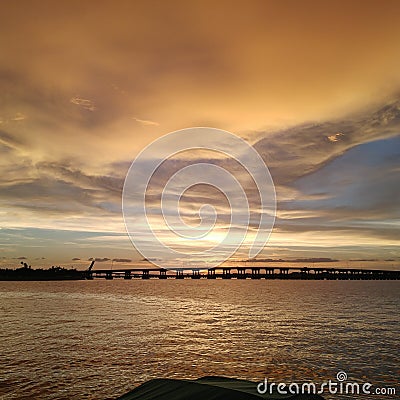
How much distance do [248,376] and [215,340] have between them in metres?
12.9

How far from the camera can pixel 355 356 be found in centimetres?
2889

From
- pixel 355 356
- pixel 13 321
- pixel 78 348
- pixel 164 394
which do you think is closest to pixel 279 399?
pixel 164 394

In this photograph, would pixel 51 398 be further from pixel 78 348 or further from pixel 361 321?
pixel 361 321

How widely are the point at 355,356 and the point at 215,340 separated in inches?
474

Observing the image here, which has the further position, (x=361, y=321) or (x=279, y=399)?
Result: (x=361, y=321)

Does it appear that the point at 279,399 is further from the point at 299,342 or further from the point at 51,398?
the point at 299,342

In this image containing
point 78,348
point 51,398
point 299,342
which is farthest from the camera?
point 299,342

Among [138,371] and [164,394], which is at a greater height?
[164,394]

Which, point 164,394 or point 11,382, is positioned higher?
point 164,394

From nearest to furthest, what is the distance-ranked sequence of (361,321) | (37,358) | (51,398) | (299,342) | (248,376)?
(51,398), (248,376), (37,358), (299,342), (361,321)

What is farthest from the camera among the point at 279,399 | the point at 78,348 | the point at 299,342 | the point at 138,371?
the point at 299,342

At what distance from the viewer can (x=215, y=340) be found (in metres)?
35.7

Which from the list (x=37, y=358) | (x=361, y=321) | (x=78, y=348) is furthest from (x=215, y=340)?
(x=361, y=321)

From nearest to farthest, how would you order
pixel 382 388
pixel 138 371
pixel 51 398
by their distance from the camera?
pixel 51 398
pixel 382 388
pixel 138 371
